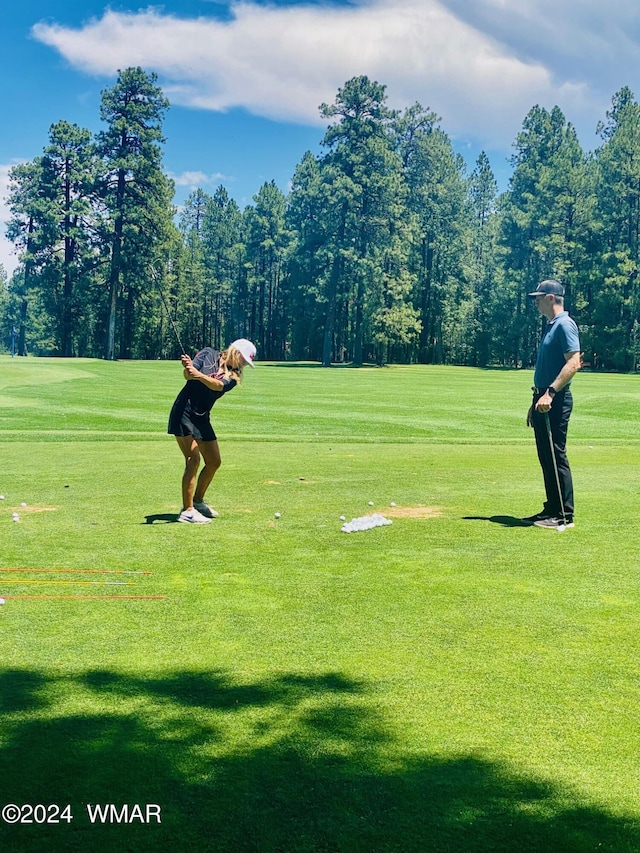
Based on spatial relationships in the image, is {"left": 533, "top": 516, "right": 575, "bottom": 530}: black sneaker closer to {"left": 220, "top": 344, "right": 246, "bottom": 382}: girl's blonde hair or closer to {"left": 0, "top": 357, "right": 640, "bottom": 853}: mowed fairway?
{"left": 0, "top": 357, "right": 640, "bottom": 853}: mowed fairway

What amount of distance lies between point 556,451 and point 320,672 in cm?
550

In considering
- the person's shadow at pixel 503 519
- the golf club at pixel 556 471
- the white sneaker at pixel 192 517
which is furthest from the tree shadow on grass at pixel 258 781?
the person's shadow at pixel 503 519

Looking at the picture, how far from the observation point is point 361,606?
598cm

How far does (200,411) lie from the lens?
9508mm

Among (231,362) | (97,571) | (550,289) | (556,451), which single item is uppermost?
(550,289)

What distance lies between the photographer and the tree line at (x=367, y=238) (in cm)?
7719

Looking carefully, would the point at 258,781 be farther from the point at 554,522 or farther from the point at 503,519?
the point at 503,519

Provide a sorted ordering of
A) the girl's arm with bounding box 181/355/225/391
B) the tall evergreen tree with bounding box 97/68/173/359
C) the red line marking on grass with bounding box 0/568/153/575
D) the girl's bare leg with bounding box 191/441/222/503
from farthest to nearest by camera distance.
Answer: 1. the tall evergreen tree with bounding box 97/68/173/359
2. the girl's bare leg with bounding box 191/441/222/503
3. the girl's arm with bounding box 181/355/225/391
4. the red line marking on grass with bounding box 0/568/153/575

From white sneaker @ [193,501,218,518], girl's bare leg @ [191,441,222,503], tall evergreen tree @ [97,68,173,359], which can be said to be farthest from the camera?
tall evergreen tree @ [97,68,173,359]

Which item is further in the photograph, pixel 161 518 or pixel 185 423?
pixel 185 423

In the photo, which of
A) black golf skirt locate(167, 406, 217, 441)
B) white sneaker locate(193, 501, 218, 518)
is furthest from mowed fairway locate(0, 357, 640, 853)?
black golf skirt locate(167, 406, 217, 441)

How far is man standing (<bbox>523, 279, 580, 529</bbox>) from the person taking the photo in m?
9.19

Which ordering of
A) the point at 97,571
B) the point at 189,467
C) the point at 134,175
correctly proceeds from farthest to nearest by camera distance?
the point at 134,175 → the point at 189,467 → the point at 97,571

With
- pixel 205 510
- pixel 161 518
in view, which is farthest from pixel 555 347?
pixel 161 518
